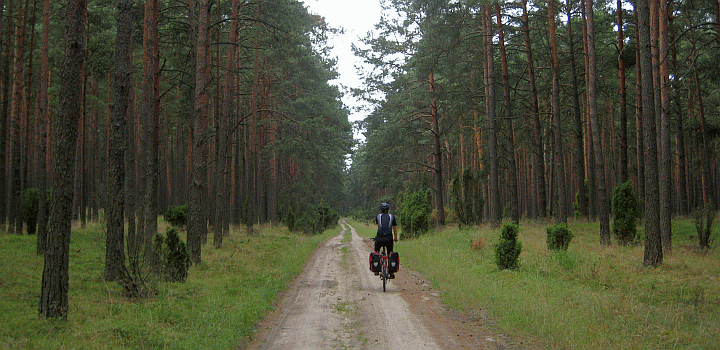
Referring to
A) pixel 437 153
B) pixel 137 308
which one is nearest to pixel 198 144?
pixel 137 308

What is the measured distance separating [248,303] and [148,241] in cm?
468

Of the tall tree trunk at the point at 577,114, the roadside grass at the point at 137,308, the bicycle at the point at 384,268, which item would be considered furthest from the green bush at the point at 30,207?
the tall tree trunk at the point at 577,114

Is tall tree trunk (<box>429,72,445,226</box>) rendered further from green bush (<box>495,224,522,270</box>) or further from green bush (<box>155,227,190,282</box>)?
green bush (<box>155,227,190,282</box>)

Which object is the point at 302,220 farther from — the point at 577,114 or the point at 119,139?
the point at 119,139

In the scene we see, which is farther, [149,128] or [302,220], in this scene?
[302,220]

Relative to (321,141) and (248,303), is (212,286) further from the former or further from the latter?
(321,141)

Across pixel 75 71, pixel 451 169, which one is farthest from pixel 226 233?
pixel 451 169

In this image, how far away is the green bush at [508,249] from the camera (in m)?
12.2

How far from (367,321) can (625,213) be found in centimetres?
1109

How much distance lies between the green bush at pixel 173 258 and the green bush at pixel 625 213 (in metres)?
12.8

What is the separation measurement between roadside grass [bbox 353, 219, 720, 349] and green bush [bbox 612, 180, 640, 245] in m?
0.51

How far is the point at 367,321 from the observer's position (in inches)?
303

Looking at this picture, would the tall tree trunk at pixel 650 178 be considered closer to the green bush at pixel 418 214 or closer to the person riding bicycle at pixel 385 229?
the person riding bicycle at pixel 385 229

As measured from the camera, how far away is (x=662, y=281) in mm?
9898
